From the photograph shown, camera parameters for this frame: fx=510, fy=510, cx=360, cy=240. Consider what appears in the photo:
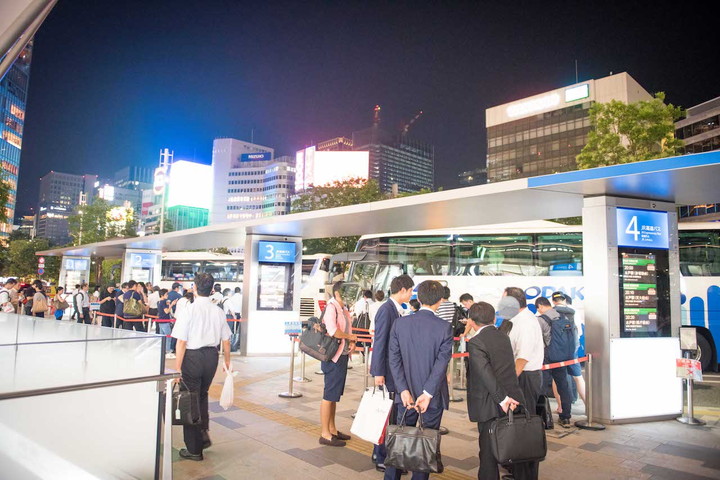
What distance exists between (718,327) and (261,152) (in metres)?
133

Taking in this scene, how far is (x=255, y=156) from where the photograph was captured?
135m

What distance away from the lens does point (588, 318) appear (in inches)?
287

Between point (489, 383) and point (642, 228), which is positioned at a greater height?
point (642, 228)

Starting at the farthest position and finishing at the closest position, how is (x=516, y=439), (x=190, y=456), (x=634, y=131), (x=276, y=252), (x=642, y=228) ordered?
(x=634, y=131)
(x=276, y=252)
(x=642, y=228)
(x=190, y=456)
(x=516, y=439)

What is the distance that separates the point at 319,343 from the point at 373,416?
1622mm

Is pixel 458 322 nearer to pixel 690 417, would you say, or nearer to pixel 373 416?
pixel 690 417

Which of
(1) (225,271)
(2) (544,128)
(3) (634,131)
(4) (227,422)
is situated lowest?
(4) (227,422)

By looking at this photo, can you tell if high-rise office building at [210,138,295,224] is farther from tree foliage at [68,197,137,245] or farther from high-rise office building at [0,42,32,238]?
tree foliage at [68,197,137,245]

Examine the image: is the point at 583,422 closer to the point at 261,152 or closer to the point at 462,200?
the point at 462,200

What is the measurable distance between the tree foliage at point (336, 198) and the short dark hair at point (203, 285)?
100 ft

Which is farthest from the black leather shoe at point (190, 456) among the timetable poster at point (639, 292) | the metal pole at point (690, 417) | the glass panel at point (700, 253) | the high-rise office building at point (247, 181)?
the high-rise office building at point (247, 181)

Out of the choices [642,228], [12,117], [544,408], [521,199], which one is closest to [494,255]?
[521,199]

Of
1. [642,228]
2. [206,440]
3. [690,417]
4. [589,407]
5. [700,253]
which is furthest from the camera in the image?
[700,253]

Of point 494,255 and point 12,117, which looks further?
point 12,117
